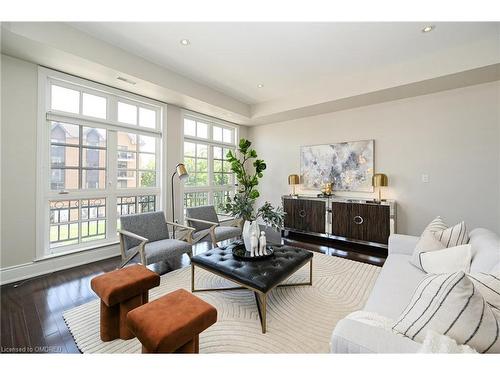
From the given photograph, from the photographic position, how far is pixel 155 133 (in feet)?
12.8

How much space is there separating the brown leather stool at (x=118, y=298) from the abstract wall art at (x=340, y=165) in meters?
3.83

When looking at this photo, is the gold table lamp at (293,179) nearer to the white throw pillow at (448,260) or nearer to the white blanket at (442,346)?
the white throw pillow at (448,260)

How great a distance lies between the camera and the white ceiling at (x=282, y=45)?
7.95ft

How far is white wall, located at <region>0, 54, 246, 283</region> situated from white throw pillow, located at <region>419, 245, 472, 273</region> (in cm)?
422

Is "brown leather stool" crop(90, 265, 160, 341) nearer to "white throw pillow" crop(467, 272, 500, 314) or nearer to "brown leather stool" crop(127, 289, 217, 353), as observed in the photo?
"brown leather stool" crop(127, 289, 217, 353)

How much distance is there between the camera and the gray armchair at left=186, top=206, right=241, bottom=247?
3406 mm

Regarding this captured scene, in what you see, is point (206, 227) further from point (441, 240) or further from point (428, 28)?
point (428, 28)

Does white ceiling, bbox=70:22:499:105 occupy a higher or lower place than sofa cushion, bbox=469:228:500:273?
higher

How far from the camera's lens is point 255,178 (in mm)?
4988

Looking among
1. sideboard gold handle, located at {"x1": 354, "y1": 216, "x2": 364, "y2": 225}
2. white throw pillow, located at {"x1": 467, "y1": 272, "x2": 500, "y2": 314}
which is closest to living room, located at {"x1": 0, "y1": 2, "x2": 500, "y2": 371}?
white throw pillow, located at {"x1": 467, "y1": 272, "x2": 500, "y2": 314}
